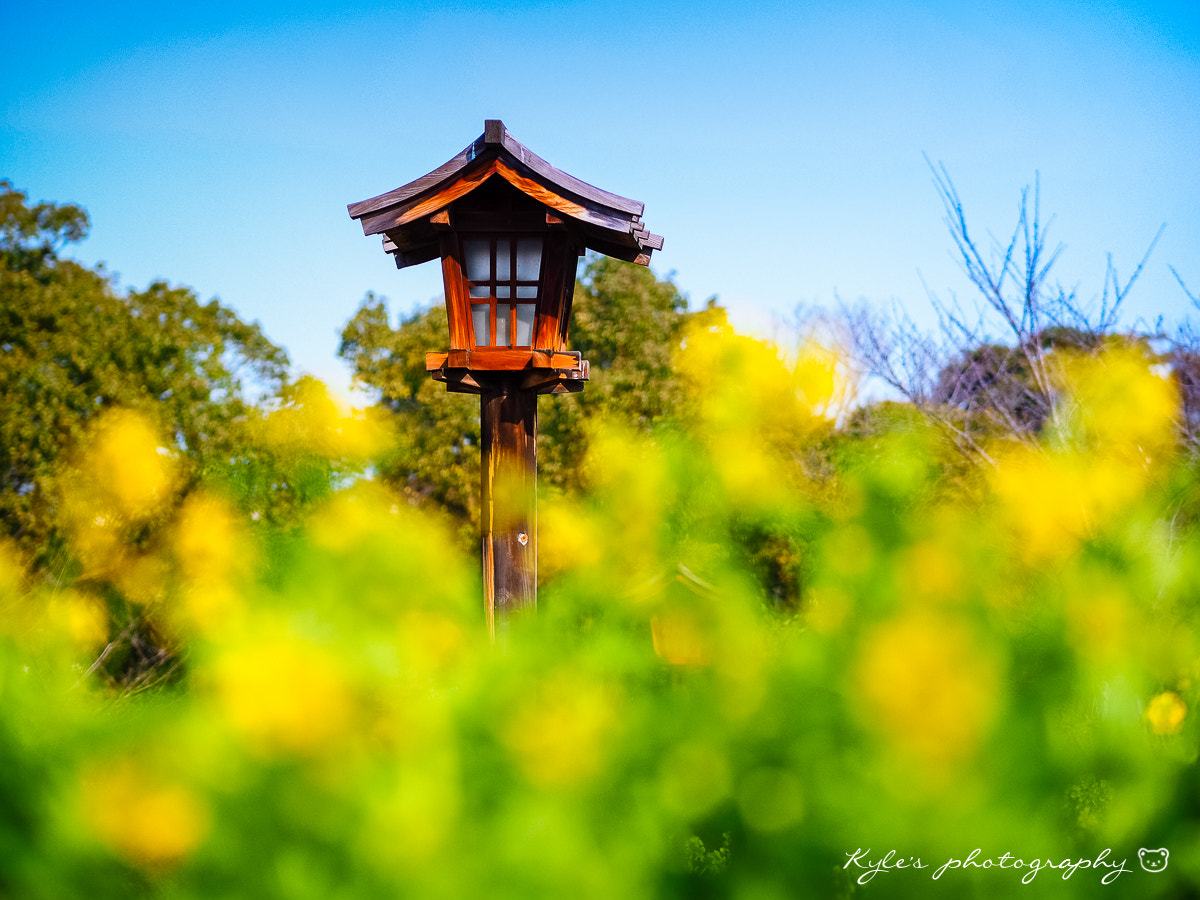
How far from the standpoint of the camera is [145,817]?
0.69 metres

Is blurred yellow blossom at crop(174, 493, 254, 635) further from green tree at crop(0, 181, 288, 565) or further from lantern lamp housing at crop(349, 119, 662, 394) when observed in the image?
green tree at crop(0, 181, 288, 565)

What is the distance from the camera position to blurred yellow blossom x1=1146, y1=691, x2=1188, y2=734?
2.68 ft

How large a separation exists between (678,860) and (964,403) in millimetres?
6350

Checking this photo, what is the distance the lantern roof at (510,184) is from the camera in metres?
3.14

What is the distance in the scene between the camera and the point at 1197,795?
792 millimetres

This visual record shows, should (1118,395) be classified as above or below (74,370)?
below

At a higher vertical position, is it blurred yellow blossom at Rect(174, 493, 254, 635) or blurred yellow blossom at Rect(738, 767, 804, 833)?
blurred yellow blossom at Rect(174, 493, 254, 635)

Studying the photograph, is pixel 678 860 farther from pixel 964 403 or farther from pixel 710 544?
pixel 964 403

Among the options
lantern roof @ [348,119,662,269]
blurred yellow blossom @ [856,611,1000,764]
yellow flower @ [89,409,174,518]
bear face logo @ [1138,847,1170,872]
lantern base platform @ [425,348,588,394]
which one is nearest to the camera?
blurred yellow blossom @ [856,611,1000,764]

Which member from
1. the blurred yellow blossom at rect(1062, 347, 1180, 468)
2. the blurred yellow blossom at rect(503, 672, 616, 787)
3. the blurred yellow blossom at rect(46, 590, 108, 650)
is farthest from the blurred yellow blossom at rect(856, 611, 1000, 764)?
the blurred yellow blossom at rect(1062, 347, 1180, 468)

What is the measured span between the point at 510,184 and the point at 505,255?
28 cm

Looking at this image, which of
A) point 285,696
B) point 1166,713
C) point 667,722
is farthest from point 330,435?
point 1166,713

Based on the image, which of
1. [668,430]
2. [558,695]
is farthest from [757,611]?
[668,430]

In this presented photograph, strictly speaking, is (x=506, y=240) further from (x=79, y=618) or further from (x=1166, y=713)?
(x=1166, y=713)
